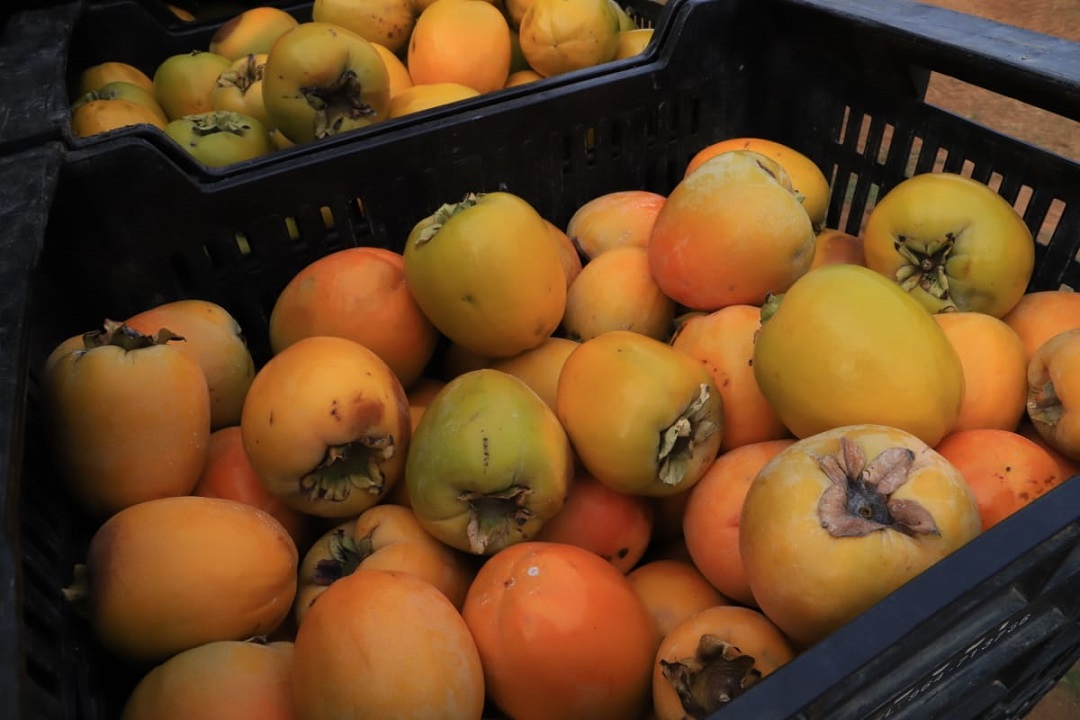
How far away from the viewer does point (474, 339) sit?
104 cm

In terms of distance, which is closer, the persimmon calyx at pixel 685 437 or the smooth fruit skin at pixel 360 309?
the persimmon calyx at pixel 685 437

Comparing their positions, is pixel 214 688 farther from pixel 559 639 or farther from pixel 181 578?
pixel 559 639

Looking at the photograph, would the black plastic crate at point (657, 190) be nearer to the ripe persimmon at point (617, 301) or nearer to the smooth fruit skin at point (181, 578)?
the smooth fruit skin at point (181, 578)

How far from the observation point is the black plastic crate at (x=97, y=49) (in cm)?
106

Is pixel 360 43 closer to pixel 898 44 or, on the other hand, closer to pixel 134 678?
pixel 898 44

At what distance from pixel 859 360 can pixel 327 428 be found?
568mm

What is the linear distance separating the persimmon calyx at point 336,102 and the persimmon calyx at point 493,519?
0.74m

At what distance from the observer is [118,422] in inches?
33.4

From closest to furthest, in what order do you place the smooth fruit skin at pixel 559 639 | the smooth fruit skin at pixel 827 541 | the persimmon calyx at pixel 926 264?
the smooth fruit skin at pixel 827 541 → the smooth fruit skin at pixel 559 639 → the persimmon calyx at pixel 926 264

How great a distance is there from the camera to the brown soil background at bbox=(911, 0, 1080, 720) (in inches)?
120

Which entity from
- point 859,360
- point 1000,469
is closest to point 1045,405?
point 1000,469

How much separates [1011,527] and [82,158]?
3.56 feet

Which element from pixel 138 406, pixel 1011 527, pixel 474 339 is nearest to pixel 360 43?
pixel 474 339

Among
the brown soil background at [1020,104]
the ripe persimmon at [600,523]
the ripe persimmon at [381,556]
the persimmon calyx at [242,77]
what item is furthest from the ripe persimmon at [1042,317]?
the brown soil background at [1020,104]
